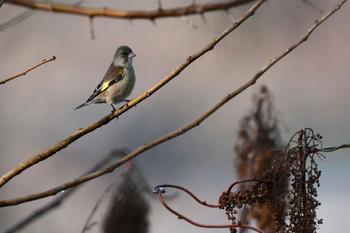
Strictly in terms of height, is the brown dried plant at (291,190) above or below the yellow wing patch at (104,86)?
below

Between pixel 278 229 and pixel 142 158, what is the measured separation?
17.1ft

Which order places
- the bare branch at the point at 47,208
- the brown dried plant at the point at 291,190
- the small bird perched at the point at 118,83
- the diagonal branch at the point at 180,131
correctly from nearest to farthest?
the diagonal branch at the point at 180,131, the brown dried plant at the point at 291,190, the bare branch at the point at 47,208, the small bird perched at the point at 118,83

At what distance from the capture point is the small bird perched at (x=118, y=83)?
9.45ft

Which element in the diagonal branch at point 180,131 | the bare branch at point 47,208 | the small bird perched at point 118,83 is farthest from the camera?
the small bird perched at point 118,83

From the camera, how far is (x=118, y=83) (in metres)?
2.91

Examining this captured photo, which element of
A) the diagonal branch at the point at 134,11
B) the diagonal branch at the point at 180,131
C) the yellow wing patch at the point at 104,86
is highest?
the yellow wing patch at the point at 104,86

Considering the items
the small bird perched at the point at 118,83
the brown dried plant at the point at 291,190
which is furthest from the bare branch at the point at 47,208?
the small bird perched at the point at 118,83

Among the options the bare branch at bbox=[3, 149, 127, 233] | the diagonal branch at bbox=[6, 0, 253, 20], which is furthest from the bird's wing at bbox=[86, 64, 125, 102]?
the diagonal branch at bbox=[6, 0, 253, 20]

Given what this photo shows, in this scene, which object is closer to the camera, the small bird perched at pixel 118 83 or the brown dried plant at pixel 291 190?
the brown dried plant at pixel 291 190

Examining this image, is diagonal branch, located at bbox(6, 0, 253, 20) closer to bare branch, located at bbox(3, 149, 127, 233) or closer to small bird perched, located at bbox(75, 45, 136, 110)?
bare branch, located at bbox(3, 149, 127, 233)

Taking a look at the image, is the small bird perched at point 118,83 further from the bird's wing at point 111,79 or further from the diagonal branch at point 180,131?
the diagonal branch at point 180,131

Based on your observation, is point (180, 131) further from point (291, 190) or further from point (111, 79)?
point (111, 79)

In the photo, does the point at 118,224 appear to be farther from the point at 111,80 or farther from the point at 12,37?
the point at 111,80

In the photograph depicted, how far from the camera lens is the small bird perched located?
9.45 ft
